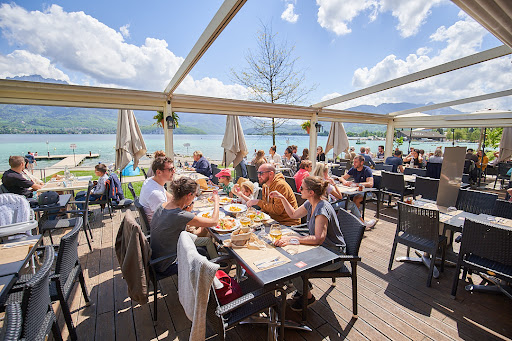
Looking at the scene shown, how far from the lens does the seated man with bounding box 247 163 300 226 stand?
10.0 ft

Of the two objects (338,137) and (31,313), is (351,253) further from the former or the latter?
(338,137)

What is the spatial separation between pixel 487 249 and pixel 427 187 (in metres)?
2.93

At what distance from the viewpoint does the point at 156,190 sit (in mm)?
2975

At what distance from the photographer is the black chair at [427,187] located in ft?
15.5

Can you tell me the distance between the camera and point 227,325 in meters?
1.47

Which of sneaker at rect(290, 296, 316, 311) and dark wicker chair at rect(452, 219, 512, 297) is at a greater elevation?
dark wicker chair at rect(452, 219, 512, 297)

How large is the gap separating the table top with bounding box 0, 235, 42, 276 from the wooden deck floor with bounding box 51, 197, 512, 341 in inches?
35.5

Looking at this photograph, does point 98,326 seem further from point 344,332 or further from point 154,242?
point 344,332

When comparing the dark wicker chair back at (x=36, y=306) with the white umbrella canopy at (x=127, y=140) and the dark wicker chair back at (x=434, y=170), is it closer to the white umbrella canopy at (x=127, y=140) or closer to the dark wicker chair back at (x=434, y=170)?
the white umbrella canopy at (x=127, y=140)

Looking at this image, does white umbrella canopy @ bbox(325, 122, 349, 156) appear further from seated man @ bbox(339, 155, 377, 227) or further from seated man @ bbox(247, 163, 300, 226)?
seated man @ bbox(247, 163, 300, 226)

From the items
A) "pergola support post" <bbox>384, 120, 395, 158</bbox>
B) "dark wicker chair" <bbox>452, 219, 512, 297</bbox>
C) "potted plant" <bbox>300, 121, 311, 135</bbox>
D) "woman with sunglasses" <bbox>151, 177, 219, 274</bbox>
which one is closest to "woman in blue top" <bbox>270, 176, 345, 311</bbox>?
"woman with sunglasses" <bbox>151, 177, 219, 274</bbox>

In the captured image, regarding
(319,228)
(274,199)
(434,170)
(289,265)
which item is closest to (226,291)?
(289,265)

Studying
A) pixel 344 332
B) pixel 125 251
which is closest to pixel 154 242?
pixel 125 251

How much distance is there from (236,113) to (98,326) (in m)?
5.38
